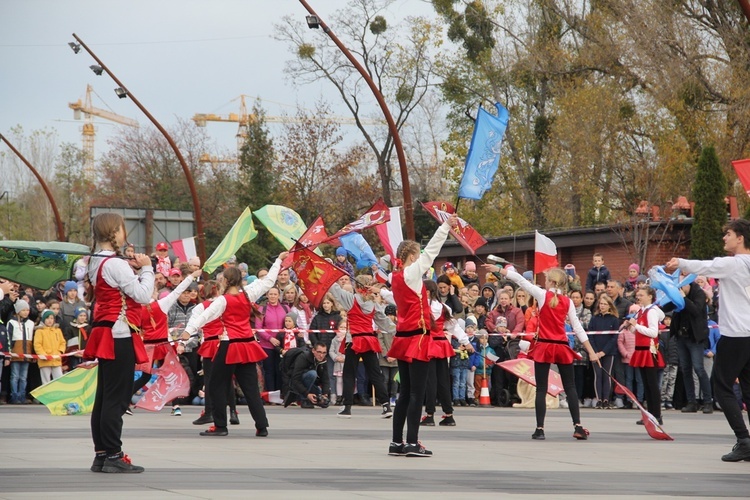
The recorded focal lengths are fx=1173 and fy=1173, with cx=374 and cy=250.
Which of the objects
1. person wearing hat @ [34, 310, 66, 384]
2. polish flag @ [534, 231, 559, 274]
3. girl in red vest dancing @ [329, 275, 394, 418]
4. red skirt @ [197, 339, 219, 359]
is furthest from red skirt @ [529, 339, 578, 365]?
person wearing hat @ [34, 310, 66, 384]

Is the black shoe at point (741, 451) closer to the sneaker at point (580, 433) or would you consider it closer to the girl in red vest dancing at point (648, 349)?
the sneaker at point (580, 433)

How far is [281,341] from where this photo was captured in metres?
20.2

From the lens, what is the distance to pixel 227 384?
1307 cm

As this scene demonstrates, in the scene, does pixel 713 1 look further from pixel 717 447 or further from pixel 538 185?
pixel 717 447

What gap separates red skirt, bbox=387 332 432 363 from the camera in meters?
10.5

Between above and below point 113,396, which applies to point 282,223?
above

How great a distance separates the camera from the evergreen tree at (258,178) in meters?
53.2

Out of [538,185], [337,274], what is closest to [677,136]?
[538,185]

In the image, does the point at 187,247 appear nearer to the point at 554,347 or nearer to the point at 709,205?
the point at 554,347

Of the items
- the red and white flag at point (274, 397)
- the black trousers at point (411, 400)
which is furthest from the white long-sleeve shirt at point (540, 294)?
the red and white flag at point (274, 397)

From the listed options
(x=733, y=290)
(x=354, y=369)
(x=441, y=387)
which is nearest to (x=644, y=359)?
(x=441, y=387)

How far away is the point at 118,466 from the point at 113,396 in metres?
0.54

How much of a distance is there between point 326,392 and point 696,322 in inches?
242

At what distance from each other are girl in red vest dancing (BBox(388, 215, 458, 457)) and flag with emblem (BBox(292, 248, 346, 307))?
173 inches
